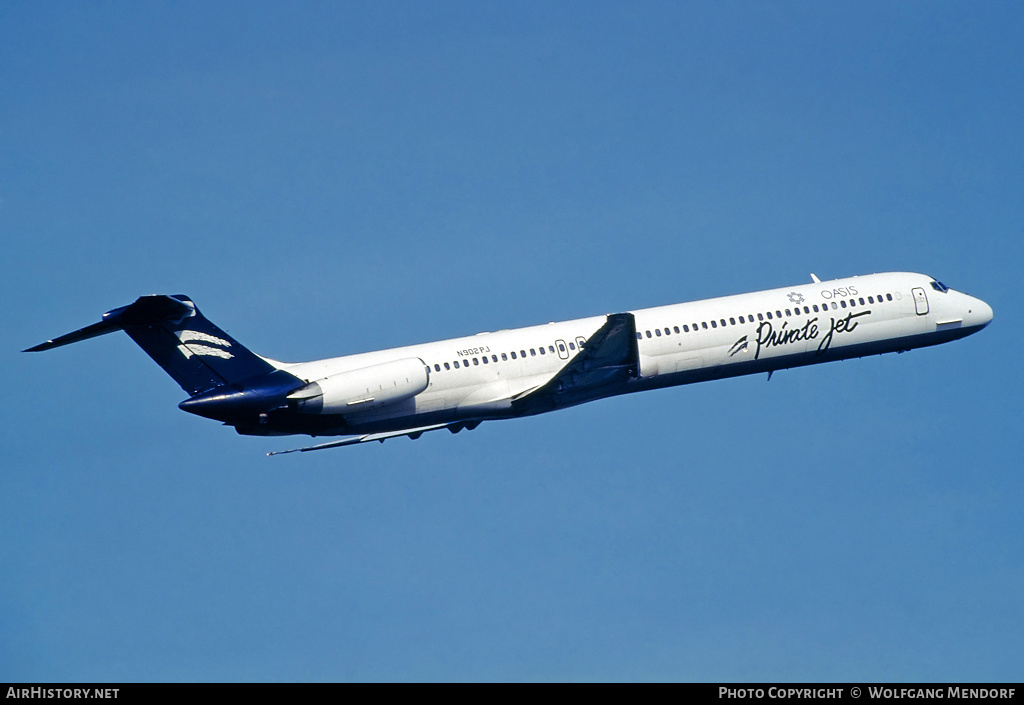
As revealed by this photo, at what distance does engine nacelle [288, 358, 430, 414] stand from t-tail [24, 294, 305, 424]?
68 cm

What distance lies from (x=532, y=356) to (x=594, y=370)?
2072mm

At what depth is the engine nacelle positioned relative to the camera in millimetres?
38625

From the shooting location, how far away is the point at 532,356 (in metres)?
42.6

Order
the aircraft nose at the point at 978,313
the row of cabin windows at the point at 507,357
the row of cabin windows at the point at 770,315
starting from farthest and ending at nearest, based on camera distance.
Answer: the aircraft nose at the point at 978,313
the row of cabin windows at the point at 770,315
the row of cabin windows at the point at 507,357

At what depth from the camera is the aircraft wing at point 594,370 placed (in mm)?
40875

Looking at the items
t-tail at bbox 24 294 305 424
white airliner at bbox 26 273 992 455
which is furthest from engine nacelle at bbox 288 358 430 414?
t-tail at bbox 24 294 305 424

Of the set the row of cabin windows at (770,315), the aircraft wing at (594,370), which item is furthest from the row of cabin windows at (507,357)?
the row of cabin windows at (770,315)

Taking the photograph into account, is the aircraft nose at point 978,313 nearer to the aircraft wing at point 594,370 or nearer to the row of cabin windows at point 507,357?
the aircraft wing at point 594,370

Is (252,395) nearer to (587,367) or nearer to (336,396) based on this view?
(336,396)

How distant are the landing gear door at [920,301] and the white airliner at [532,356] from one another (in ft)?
0.18

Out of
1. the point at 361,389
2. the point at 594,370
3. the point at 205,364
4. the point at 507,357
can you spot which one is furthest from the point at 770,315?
the point at 205,364

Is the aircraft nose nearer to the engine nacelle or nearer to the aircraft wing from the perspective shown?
the aircraft wing
